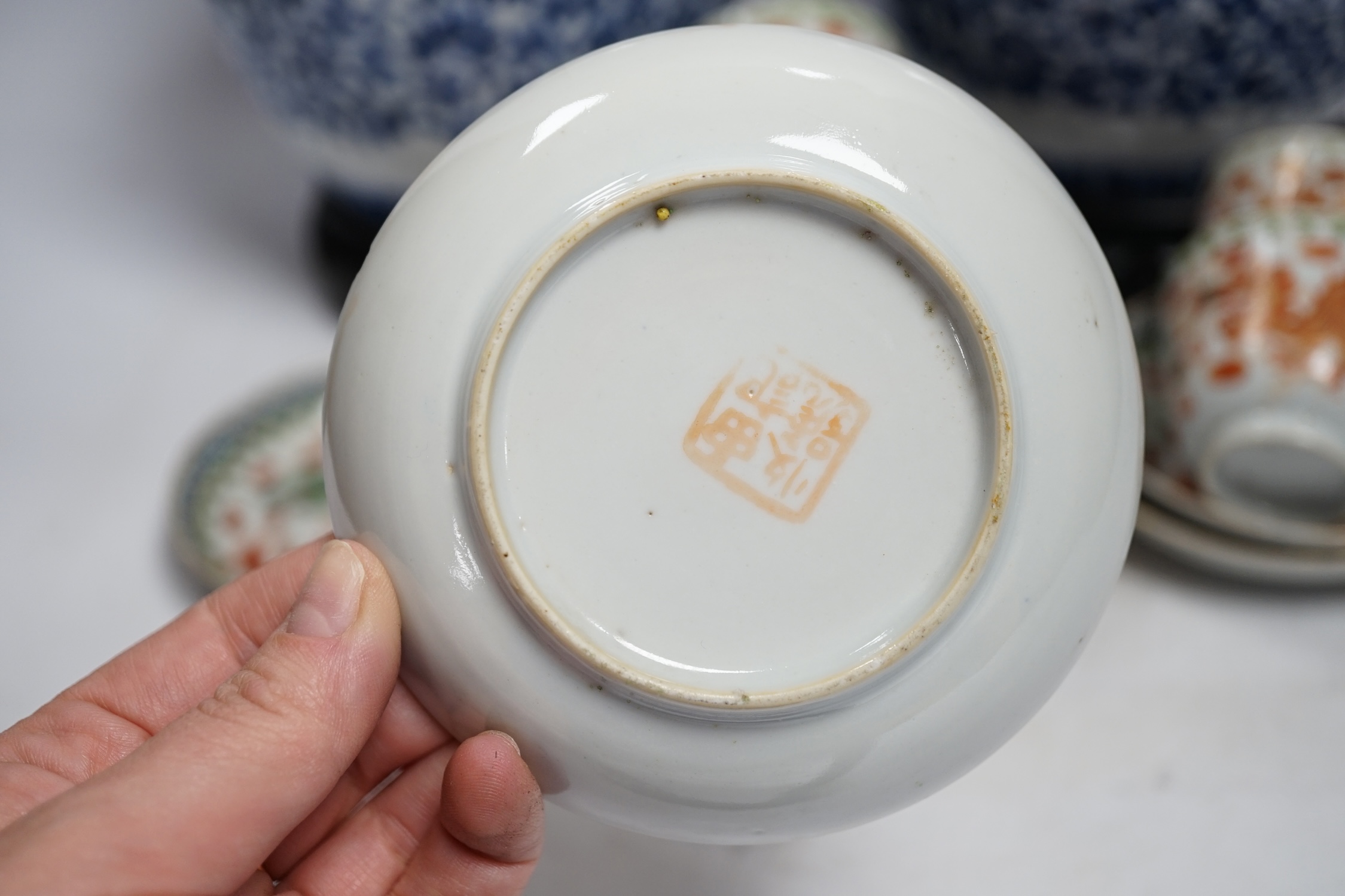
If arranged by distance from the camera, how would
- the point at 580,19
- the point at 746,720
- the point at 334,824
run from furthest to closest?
1. the point at 580,19
2. the point at 334,824
3. the point at 746,720

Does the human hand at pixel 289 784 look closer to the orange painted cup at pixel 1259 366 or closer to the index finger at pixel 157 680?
the index finger at pixel 157 680

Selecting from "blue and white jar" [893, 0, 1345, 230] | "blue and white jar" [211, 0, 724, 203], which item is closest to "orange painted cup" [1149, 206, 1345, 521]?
"blue and white jar" [893, 0, 1345, 230]

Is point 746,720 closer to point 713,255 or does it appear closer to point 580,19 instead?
point 713,255

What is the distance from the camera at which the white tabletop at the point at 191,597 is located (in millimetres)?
801

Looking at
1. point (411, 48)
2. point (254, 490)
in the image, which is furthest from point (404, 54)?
point (254, 490)

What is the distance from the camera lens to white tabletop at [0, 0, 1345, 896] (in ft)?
2.63

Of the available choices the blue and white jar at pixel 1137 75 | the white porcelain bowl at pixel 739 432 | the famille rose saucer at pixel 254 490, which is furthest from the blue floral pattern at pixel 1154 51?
the famille rose saucer at pixel 254 490

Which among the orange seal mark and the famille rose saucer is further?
the famille rose saucer

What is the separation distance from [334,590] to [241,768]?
0.10 m

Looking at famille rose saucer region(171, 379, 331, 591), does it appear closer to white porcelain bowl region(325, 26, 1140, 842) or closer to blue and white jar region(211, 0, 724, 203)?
blue and white jar region(211, 0, 724, 203)

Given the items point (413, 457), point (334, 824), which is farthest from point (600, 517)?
point (334, 824)

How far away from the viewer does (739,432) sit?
20.2 inches

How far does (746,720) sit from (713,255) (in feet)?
0.70

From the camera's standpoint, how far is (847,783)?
52 centimetres
